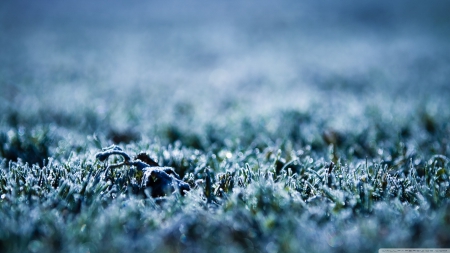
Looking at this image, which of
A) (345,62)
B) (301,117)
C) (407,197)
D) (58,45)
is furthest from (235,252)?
(58,45)

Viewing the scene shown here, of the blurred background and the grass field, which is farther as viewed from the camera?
the blurred background

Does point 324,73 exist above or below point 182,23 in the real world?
below

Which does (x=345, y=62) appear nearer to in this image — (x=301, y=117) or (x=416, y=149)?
(x=301, y=117)

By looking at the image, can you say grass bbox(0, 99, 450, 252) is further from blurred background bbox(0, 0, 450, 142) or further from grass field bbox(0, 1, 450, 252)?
blurred background bbox(0, 0, 450, 142)

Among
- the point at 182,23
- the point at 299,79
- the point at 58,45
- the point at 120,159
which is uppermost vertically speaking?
the point at 182,23

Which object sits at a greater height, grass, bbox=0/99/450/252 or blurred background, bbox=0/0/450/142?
blurred background, bbox=0/0/450/142

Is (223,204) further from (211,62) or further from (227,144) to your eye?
(211,62)

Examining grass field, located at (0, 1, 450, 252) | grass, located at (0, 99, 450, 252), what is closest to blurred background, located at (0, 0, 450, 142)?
grass field, located at (0, 1, 450, 252)
